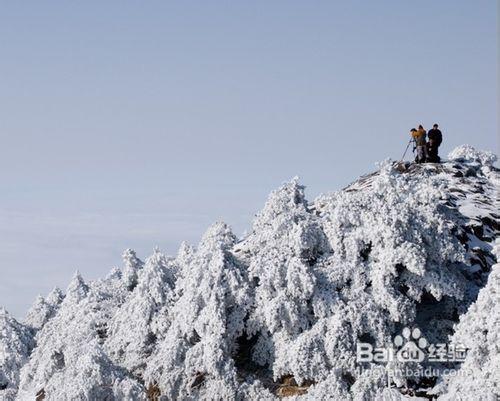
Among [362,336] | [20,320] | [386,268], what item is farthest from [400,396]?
[20,320]

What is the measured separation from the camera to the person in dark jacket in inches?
1606

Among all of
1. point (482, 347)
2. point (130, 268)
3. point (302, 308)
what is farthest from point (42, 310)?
point (482, 347)

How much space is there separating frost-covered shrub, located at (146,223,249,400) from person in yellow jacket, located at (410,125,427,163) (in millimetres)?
14145

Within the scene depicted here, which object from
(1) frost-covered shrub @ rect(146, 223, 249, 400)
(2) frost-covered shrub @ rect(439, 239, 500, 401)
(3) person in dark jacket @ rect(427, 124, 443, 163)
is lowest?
(2) frost-covered shrub @ rect(439, 239, 500, 401)

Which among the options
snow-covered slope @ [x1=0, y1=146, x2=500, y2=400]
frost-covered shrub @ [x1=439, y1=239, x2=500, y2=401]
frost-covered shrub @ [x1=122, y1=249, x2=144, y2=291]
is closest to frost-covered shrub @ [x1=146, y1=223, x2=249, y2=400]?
snow-covered slope @ [x1=0, y1=146, x2=500, y2=400]

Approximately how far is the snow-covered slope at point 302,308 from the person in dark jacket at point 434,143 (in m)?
7.60

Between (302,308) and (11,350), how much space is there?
57.1 feet

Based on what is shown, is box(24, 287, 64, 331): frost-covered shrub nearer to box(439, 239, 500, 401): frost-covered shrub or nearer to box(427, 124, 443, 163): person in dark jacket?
box(427, 124, 443, 163): person in dark jacket

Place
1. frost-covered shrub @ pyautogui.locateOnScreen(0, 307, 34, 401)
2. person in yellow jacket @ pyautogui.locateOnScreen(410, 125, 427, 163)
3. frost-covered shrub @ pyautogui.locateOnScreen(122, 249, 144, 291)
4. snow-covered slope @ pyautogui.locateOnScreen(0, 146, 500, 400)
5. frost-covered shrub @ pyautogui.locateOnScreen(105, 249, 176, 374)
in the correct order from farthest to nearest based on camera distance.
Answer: person in yellow jacket @ pyautogui.locateOnScreen(410, 125, 427, 163), frost-covered shrub @ pyautogui.locateOnScreen(0, 307, 34, 401), frost-covered shrub @ pyautogui.locateOnScreen(122, 249, 144, 291), frost-covered shrub @ pyautogui.locateOnScreen(105, 249, 176, 374), snow-covered slope @ pyautogui.locateOnScreen(0, 146, 500, 400)

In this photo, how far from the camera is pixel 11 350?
129 ft

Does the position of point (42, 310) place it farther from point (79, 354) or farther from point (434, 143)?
point (434, 143)

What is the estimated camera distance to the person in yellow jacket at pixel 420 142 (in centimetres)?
4066

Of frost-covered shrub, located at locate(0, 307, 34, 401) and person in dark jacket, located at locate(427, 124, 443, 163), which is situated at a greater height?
→ person in dark jacket, located at locate(427, 124, 443, 163)

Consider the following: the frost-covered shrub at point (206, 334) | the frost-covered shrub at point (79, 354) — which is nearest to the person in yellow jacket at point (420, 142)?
the frost-covered shrub at point (206, 334)
